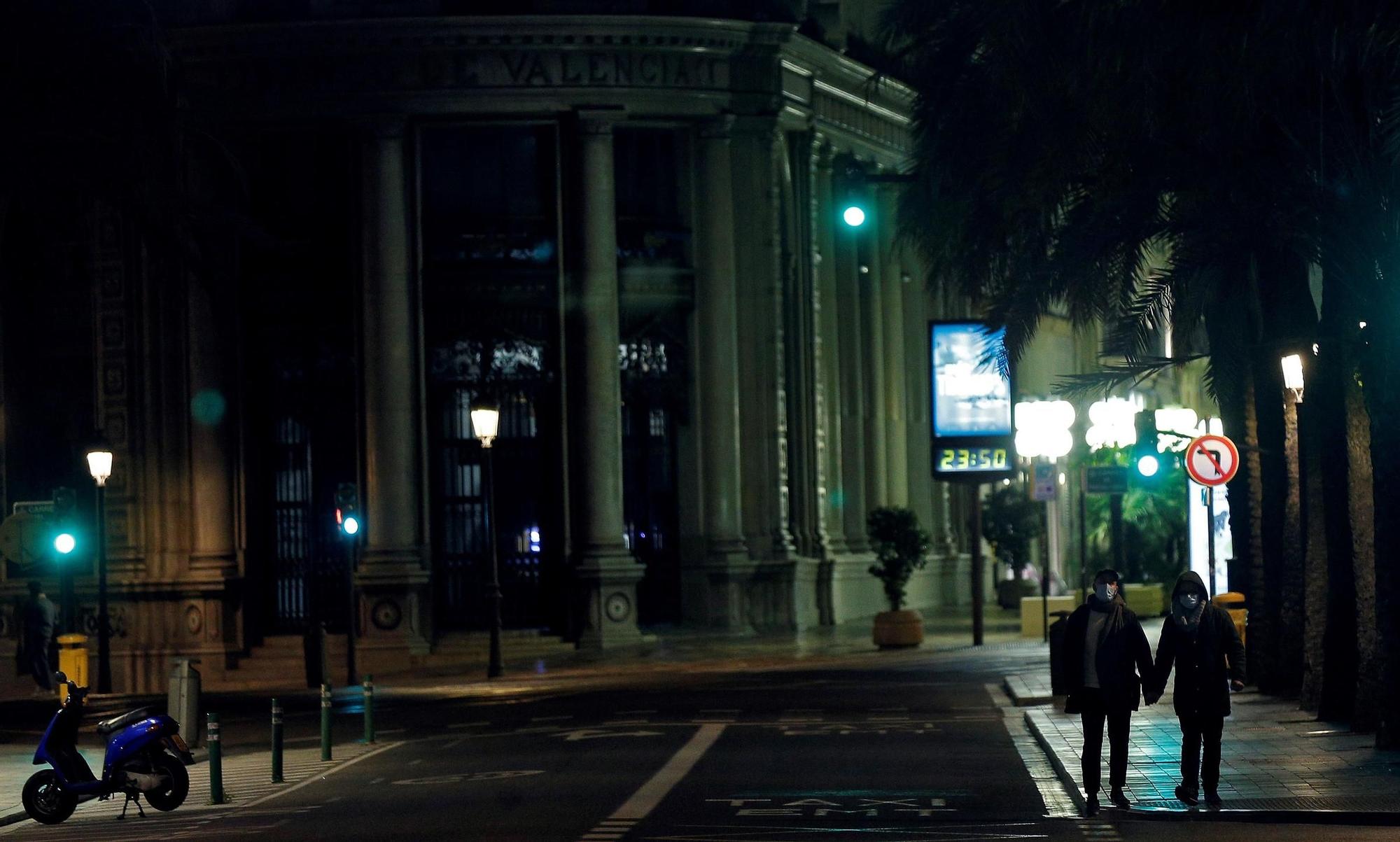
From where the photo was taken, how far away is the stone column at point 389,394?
4175 cm

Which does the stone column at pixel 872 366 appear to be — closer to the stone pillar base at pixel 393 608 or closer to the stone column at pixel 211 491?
the stone pillar base at pixel 393 608

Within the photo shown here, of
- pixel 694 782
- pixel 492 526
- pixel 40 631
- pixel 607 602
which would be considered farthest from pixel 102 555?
pixel 694 782

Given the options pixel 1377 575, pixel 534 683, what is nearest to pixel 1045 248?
pixel 1377 575

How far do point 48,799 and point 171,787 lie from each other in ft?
3.13

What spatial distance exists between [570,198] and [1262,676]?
18646 millimetres

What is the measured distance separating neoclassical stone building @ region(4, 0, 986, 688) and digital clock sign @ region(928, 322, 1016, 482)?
13.8 feet

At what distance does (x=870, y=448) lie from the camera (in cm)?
5381

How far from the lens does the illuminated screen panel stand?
40.4 meters

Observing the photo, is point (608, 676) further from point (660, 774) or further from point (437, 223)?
point (660, 774)

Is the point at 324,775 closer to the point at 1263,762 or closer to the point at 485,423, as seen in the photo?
the point at 1263,762

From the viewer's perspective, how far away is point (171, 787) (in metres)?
19.8

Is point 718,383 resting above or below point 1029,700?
above

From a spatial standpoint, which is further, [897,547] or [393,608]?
[897,547]

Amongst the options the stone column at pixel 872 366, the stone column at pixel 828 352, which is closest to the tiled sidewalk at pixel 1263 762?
the stone column at pixel 828 352
